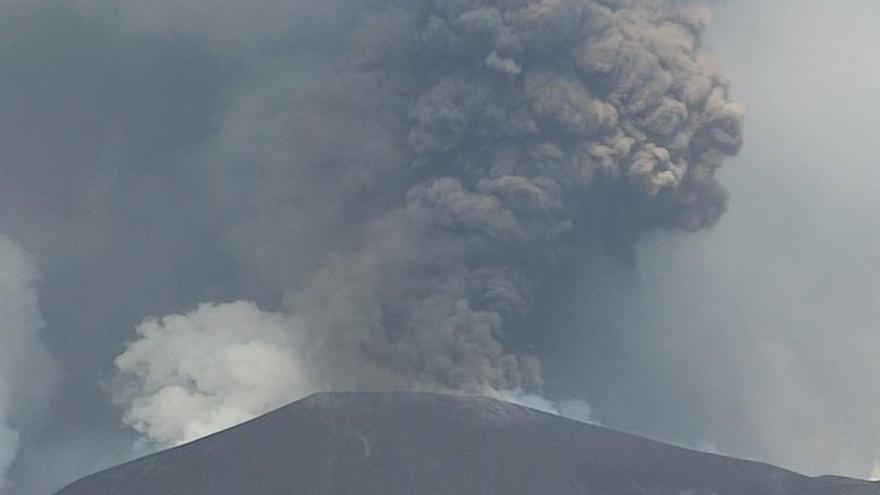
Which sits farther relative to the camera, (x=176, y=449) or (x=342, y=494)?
(x=176, y=449)

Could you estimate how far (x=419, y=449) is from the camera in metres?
54.3

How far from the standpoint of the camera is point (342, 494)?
51.8m

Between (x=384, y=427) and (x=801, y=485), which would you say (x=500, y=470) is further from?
(x=801, y=485)

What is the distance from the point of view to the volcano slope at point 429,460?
52688mm

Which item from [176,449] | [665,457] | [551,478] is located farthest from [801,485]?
[176,449]

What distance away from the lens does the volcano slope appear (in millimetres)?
52688

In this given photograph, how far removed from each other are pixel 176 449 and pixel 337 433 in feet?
16.2

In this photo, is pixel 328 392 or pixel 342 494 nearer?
pixel 342 494

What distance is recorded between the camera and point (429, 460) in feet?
176

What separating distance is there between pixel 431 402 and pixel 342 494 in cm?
427

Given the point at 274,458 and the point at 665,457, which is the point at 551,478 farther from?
the point at 274,458

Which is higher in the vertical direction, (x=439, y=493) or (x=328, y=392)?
(x=328, y=392)

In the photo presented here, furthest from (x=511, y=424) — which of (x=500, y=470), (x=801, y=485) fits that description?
(x=801, y=485)

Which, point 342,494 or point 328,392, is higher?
point 328,392
